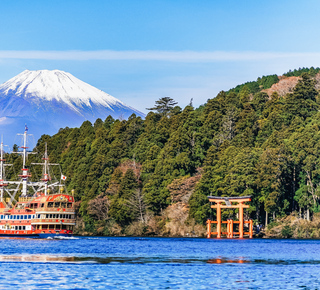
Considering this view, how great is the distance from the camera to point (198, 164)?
115 m

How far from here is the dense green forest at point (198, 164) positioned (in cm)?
9388

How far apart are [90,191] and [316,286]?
8630cm

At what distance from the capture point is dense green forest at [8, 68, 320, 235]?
3696 inches

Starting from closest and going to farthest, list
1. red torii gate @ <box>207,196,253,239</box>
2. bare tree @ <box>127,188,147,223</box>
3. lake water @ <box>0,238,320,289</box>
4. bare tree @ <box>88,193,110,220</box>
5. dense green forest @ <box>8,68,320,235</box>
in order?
lake water @ <box>0,238,320,289</box> < red torii gate @ <box>207,196,253,239</box> < dense green forest @ <box>8,68,320,235</box> < bare tree @ <box>127,188,147,223</box> < bare tree @ <box>88,193,110,220</box>

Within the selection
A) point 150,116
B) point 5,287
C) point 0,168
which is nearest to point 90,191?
point 0,168

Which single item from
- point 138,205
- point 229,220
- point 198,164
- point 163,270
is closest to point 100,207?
point 138,205

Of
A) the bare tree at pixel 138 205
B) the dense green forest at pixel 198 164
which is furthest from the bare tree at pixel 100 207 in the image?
the bare tree at pixel 138 205

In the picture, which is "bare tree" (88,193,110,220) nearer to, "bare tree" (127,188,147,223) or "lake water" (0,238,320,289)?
"bare tree" (127,188,147,223)

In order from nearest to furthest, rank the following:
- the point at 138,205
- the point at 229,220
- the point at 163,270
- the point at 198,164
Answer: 1. the point at 163,270
2. the point at 229,220
3. the point at 138,205
4. the point at 198,164

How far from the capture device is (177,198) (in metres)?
104

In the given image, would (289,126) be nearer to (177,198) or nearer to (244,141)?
(244,141)

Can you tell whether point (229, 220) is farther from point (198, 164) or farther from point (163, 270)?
point (163, 270)

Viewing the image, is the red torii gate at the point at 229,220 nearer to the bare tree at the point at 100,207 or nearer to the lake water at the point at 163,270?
the bare tree at the point at 100,207

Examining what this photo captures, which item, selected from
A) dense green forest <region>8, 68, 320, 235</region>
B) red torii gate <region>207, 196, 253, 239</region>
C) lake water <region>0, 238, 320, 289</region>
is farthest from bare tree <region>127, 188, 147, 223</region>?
lake water <region>0, 238, 320, 289</region>
